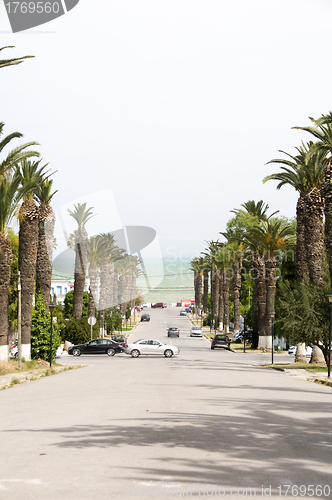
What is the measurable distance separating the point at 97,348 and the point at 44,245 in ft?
35.8

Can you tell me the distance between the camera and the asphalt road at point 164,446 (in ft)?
20.4

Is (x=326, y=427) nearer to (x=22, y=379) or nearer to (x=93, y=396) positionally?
(x=93, y=396)

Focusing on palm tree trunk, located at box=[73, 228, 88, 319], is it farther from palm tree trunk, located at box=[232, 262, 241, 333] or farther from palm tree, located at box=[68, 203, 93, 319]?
palm tree trunk, located at box=[232, 262, 241, 333]

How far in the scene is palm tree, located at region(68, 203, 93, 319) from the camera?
177 feet

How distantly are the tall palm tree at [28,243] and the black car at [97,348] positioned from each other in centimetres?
1336

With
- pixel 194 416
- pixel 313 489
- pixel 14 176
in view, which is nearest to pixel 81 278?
pixel 14 176

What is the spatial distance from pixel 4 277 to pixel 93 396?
44.3 ft

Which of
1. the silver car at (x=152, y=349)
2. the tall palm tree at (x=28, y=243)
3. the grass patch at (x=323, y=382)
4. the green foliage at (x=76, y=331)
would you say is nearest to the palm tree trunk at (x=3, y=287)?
the tall palm tree at (x=28, y=243)

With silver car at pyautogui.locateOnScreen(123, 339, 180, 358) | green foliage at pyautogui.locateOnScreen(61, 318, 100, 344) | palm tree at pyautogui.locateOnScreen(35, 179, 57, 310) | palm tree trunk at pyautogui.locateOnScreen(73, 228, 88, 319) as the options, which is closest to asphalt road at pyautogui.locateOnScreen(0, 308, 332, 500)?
palm tree at pyautogui.locateOnScreen(35, 179, 57, 310)

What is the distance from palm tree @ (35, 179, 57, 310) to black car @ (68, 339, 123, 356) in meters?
7.39

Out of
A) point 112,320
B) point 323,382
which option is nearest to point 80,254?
point 112,320

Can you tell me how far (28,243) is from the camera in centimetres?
3303

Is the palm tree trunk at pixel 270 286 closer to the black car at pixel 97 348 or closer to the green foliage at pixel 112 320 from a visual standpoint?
the black car at pixel 97 348

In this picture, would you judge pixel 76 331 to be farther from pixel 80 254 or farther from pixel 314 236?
pixel 314 236
